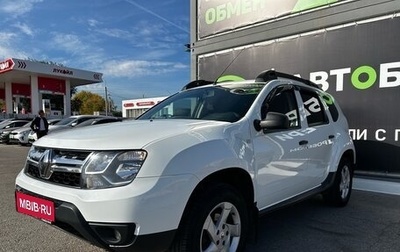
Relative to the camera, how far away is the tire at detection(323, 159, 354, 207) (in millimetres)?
5023

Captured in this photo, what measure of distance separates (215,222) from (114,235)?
85 centimetres

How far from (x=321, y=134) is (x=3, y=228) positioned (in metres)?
3.98

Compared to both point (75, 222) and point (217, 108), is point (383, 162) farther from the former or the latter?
point (75, 222)

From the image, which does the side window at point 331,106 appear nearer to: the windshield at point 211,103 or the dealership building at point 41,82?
the windshield at point 211,103

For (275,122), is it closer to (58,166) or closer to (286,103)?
(286,103)

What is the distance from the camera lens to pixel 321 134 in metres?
4.49

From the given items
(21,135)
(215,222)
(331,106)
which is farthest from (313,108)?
(21,135)

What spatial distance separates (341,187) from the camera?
5.18m

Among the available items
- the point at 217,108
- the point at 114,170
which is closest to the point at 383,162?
the point at 217,108

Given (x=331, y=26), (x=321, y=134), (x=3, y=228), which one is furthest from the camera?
(x=331, y=26)

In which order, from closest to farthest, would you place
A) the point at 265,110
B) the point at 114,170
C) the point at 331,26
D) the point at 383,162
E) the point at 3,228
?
the point at 114,170, the point at 265,110, the point at 3,228, the point at 383,162, the point at 331,26

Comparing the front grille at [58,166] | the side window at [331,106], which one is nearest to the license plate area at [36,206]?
the front grille at [58,166]

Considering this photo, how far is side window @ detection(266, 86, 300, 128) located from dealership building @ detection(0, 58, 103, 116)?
2666cm

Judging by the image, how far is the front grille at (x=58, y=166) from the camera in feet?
8.36
